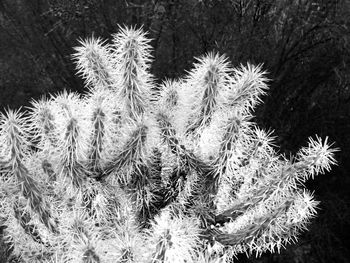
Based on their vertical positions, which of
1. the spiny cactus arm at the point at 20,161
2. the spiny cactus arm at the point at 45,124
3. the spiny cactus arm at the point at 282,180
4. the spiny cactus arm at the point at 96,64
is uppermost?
the spiny cactus arm at the point at 96,64

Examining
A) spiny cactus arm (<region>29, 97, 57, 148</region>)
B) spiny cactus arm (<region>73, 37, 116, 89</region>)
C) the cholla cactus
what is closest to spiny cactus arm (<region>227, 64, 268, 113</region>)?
the cholla cactus

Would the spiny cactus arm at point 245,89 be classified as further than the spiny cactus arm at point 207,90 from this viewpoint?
Yes

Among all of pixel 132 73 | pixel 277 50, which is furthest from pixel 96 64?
pixel 277 50

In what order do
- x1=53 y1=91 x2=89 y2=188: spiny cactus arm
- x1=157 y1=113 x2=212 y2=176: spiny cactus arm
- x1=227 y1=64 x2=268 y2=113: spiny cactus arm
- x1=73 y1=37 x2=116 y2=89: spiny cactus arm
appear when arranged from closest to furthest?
x1=53 y1=91 x2=89 y2=188: spiny cactus arm, x1=157 y1=113 x2=212 y2=176: spiny cactus arm, x1=227 y1=64 x2=268 y2=113: spiny cactus arm, x1=73 y1=37 x2=116 y2=89: spiny cactus arm

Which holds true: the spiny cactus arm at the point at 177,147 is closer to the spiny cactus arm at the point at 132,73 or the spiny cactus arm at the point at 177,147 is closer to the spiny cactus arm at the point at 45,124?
the spiny cactus arm at the point at 132,73

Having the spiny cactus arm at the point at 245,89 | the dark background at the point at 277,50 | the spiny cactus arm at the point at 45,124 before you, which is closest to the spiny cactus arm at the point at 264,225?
the spiny cactus arm at the point at 245,89

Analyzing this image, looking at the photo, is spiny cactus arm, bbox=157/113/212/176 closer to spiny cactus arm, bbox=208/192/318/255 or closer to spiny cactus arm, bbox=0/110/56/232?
spiny cactus arm, bbox=208/192/318/255

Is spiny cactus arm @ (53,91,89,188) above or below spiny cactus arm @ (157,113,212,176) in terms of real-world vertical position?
below

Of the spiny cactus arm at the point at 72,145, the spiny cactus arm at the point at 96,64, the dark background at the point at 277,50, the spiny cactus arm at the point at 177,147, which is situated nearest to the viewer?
the spiny cactus arm at the point at 72,145
